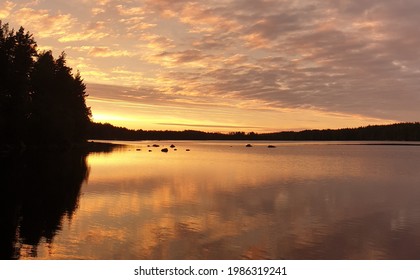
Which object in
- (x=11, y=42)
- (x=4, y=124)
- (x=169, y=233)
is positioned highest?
(x=11, y=42)

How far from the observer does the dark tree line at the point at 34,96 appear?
67812 millimetres

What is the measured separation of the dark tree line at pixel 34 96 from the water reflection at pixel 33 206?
27627mm

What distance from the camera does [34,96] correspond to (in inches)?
3413

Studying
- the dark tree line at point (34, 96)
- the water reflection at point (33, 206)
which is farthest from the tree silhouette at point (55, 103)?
the water reflection at point (33, 206)

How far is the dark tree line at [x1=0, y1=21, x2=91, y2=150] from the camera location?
222ft

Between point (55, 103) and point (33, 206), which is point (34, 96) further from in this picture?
point (33, 206)

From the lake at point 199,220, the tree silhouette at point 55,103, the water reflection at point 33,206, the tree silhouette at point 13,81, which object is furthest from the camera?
the tree silhouette at point 55,103

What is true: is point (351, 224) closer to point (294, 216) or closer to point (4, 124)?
point (294, 216)

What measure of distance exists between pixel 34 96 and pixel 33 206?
6794cm

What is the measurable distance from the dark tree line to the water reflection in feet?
90.6

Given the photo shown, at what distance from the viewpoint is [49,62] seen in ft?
318

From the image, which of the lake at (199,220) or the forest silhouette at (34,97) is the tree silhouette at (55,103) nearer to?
the forest silhouette at (34,97)
